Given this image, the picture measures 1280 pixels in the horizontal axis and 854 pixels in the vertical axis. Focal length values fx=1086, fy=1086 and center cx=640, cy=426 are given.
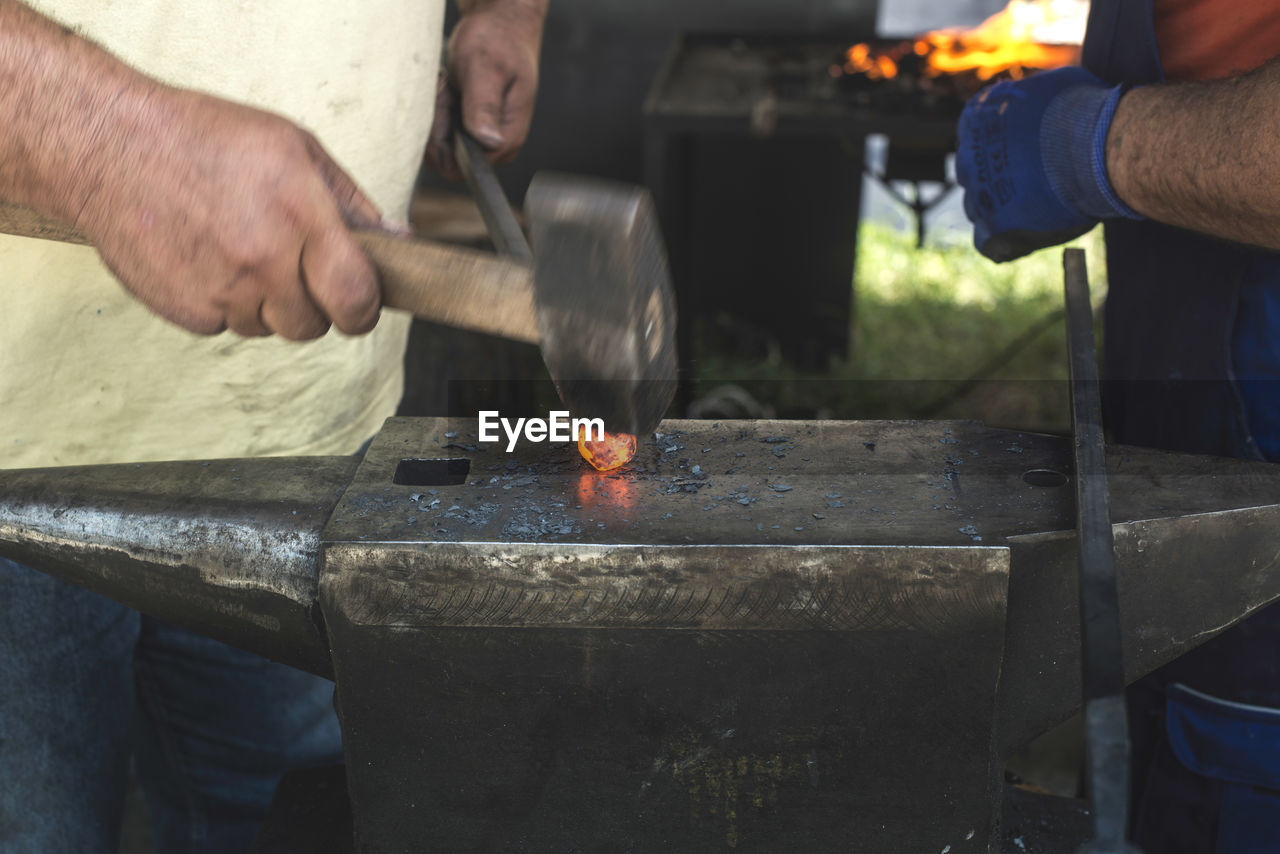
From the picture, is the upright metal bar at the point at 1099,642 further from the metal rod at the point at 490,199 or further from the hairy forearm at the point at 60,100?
the hairy forearm at the point at 60,100

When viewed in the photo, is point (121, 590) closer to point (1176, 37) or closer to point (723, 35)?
point (1176, 37)

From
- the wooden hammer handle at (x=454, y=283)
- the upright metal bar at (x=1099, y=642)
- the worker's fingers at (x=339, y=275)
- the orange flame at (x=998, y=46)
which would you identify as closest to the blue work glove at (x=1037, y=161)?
the upright metal bar at (x=1099, y=642)

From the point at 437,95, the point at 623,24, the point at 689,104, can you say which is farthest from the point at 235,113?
the point at 623,24

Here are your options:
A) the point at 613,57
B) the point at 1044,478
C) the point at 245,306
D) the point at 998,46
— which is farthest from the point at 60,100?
the point at 613,57

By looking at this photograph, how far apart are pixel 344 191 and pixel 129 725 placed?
3.08ft

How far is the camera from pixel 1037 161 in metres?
1.34

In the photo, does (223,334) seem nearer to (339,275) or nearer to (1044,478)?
(339,275)

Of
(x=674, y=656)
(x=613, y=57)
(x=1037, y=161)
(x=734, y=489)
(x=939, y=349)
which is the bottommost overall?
(x=939, y=349)

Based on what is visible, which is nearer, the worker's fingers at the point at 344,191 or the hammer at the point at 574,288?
the hammer at the point at 574,288

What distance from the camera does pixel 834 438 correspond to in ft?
3.67

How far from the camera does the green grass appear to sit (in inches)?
155

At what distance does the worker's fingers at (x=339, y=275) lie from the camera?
2.91 ft

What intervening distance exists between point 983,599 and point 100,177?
31.0 inches

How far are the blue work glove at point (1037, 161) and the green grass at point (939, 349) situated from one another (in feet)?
6.96
